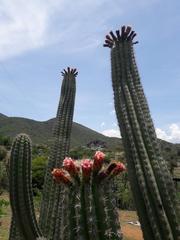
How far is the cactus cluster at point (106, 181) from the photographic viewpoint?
360cm

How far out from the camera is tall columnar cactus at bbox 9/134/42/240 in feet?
17.2

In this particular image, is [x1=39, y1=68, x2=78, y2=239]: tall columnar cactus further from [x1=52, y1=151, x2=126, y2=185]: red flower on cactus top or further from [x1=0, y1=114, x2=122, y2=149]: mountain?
[x1=0, y1=114, x2=122, y2=149]: mountain

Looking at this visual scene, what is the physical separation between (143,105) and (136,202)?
1.08 meters

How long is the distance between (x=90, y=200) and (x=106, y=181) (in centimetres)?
28

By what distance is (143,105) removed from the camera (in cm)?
482

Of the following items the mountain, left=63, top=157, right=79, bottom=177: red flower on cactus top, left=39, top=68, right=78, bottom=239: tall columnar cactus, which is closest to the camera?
left=63, top=157, right=79, bottom=177: red flower on cactus top

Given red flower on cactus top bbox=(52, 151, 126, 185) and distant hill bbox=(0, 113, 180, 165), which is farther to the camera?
distant hill bbox=(0, 113, 180, 165)

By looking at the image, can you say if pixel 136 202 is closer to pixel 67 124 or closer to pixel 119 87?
pixel 119 87

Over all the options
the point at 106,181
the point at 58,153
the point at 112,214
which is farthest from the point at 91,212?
the point at 58,153

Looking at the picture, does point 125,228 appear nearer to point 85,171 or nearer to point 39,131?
point 85,171

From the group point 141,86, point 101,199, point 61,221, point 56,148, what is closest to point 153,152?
point 141,86

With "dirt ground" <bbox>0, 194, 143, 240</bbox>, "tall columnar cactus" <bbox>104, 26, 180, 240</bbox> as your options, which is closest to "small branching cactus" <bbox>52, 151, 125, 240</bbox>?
"tall columnar cactus" <bbox>104, 26, 180, 240</bbox>

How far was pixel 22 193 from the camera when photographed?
5242 millimetres

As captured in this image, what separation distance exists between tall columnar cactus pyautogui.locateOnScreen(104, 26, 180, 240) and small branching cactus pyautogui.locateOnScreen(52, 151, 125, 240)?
64 cm
